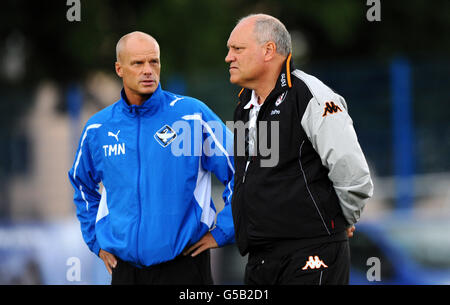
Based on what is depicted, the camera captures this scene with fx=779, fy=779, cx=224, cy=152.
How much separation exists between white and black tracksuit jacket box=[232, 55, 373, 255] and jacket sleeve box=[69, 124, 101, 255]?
1.27 metres

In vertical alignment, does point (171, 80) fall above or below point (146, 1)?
below

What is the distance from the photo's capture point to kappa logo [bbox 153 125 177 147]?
193 inches

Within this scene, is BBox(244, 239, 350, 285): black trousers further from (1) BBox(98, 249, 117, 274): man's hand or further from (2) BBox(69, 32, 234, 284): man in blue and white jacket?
(1) BBox(98, 249, 117, 274): man's hand

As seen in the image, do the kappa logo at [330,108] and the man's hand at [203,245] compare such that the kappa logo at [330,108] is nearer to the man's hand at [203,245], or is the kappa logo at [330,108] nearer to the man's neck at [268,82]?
the man's neck at [268,82]

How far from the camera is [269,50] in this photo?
4.51 meters

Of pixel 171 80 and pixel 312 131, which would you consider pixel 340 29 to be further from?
pixel 312 131

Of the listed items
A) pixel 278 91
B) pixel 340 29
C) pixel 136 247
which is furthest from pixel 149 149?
pixel 340 29

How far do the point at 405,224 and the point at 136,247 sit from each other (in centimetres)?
529

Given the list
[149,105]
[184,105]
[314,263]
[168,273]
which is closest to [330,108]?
[314,263]

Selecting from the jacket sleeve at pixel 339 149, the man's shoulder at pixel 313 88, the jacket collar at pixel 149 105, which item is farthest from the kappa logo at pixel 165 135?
the jacket sleeve at pixel 339 149

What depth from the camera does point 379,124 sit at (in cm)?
1145

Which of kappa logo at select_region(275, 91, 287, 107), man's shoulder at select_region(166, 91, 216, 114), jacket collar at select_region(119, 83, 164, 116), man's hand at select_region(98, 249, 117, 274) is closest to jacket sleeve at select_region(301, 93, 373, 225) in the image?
kappa logo at select_region(275, 91, 287, 107)

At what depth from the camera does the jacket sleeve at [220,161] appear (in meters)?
5.00
